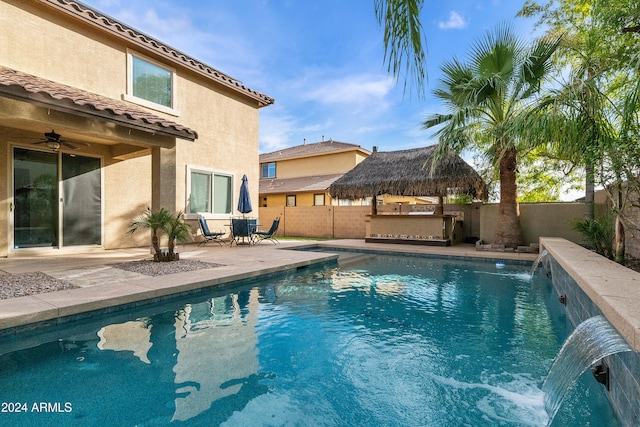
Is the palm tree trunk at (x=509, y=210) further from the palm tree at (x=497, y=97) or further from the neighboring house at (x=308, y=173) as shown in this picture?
the neighboring house at (x=308, y=173)

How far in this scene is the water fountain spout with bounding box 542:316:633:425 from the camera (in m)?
2.51

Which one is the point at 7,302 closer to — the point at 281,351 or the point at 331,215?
the point at 281,351

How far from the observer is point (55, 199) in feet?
29.2

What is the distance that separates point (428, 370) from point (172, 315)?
12.2 ft

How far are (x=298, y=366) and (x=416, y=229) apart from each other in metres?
11.4

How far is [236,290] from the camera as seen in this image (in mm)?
6352

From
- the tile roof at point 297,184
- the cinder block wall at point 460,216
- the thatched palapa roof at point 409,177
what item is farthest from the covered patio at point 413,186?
the tile roof at point 297,184

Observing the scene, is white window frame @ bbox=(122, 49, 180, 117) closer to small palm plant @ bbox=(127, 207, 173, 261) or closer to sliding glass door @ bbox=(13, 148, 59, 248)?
sliding glass door @ bbox=(13, 148, 59, 248)

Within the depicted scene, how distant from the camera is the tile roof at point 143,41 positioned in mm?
8477

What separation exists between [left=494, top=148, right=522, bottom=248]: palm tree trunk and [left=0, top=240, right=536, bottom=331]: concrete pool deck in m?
1.05

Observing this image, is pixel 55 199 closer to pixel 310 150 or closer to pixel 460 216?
pixel 460 216

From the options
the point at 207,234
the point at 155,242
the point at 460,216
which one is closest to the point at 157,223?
the point at 155,242

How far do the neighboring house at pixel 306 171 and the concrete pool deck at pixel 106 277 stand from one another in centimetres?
1271

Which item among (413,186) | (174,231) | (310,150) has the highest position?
(310,150)
